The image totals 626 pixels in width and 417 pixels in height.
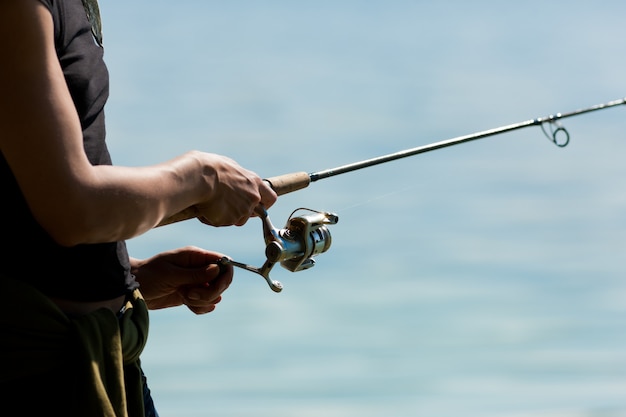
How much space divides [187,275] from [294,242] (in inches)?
12.9

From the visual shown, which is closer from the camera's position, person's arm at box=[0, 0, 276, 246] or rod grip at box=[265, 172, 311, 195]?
person's arm at box=[0, 0, 276, 246]

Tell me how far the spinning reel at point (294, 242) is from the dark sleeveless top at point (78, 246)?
507 mm

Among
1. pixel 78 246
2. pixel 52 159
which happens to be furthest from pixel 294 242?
pixel 52 159

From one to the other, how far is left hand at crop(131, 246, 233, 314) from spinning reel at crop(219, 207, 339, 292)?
0.05 m

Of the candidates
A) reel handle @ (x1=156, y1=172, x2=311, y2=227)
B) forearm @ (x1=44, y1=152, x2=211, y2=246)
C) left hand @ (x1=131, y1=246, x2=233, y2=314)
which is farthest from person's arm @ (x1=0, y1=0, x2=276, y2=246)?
reel handle @ (x1=156, y1=172, x2=311, y2=227)

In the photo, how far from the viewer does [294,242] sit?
2.63 metres

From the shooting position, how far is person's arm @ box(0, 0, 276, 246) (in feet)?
5.30

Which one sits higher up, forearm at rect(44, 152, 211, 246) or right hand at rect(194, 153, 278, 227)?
right hand at rect(194, 153, 278, 227)

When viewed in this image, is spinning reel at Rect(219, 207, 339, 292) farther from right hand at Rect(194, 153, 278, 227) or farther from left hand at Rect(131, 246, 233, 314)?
right hand at Rect(194, 153, 278, 227)

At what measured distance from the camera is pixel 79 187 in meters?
1.68

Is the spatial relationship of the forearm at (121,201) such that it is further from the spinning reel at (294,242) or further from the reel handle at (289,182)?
the reel handle at (289,182)

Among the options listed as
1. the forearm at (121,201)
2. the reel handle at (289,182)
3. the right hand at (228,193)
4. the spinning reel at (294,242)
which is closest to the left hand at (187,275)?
the spinning reel at (294,242)

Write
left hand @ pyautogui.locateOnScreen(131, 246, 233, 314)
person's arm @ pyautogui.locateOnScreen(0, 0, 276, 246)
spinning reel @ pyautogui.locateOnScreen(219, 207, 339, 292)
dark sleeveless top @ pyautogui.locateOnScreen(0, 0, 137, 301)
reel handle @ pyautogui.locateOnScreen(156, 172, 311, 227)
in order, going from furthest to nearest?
1. reel handle @ pyautogui.locateOnScreen(156, 172, 311, 227)
2. left hand @ pyautogui.locateOnScreen(131, 246, 233, 314)
3. spinning reel @ pyautogui.locateOnScreen(219, 207, 339, 292)
4. dark sleeveless top @ pyautogui.locateOnScreen(0, 0, 137, 301)
5. person's arm @ pyautogui.locateOnScreen(0, 0, 276, 246)

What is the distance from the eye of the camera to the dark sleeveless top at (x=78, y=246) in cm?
184
